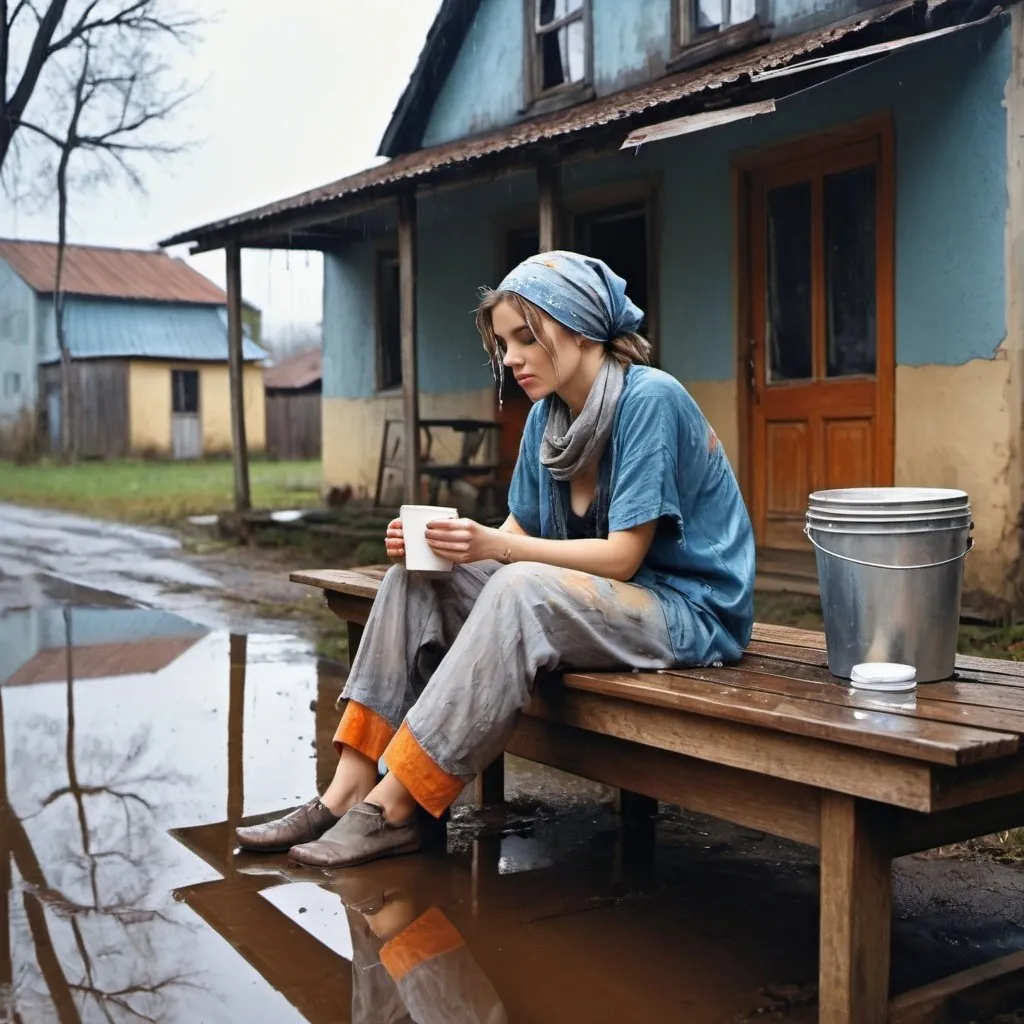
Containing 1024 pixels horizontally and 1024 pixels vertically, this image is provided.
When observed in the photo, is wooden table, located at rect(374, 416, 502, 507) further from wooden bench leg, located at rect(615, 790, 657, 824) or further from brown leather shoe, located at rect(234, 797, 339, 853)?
brown leather shoe, located at rect(234, 797, 339, 853)

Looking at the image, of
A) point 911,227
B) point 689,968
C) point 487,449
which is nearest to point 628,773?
point 689,968

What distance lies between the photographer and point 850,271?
8125 mm

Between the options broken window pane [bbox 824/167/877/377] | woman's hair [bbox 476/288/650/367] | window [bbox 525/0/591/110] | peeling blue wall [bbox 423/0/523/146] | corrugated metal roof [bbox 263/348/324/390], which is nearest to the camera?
woman's hair [bbox 476/288/650/367]

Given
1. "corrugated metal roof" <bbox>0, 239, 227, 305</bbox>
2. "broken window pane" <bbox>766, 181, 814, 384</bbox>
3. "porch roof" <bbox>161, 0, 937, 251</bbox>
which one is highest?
"corrugated metal roof" <bbox>0, 239, 227, 305</bbox>

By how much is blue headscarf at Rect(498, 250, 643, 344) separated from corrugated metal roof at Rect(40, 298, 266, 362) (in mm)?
31401

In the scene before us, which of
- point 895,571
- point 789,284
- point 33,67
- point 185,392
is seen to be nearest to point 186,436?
point 185,392

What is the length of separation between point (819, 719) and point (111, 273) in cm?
3726

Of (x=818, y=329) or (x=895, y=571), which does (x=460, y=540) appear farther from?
(x=818, y=329)

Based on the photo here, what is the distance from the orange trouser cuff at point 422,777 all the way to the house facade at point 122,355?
99.5 ft

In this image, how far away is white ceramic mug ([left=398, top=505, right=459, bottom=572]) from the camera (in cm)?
297

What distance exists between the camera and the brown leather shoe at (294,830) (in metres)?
3.25

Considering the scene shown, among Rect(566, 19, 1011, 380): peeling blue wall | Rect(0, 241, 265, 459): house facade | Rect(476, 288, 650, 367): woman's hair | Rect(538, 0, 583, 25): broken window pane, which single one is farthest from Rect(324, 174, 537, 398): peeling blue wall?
Rect(0, 241, 265, 459): house facade

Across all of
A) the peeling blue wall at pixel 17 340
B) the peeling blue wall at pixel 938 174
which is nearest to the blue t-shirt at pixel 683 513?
the peeling blue wall at pixel 938 174

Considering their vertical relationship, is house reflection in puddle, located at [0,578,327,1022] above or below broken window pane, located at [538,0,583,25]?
below
